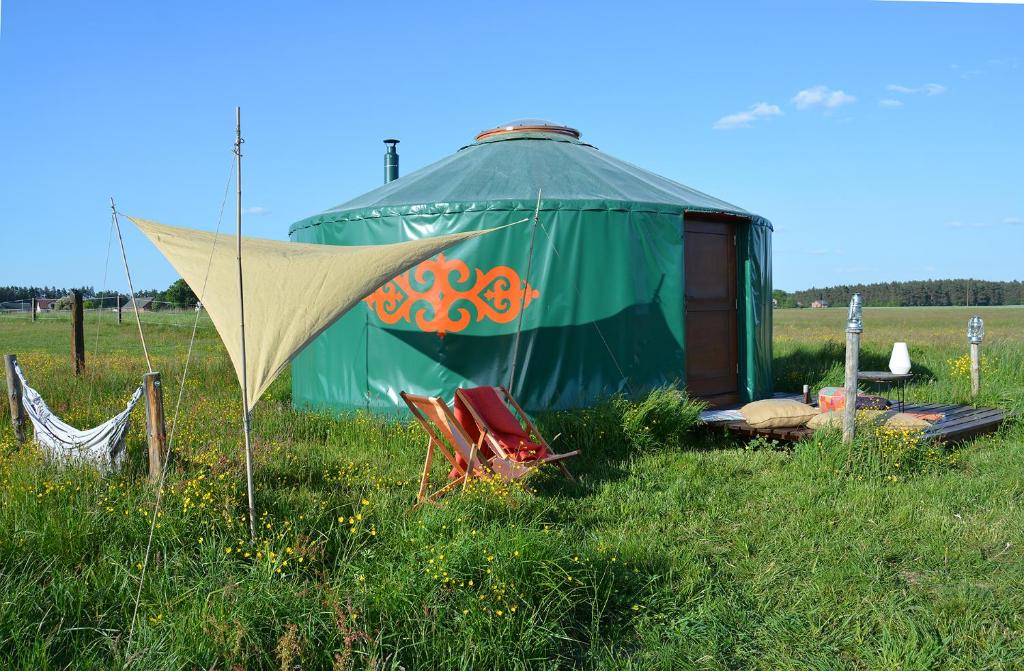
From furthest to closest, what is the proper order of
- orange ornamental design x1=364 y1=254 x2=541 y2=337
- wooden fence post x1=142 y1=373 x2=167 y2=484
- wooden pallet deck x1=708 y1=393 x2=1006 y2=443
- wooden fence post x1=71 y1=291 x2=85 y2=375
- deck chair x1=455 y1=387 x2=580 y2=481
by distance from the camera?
wooden fence post x1=71 y1=291 x2=85 y2=375 → orange ornamental design x1=364 y1=254 x2=541 y2=337 → wooden pallet deck x1=708 y1=393 x2=1006 y2=443 → deck chair x1=455 y1=387 x2=580 y2=481 → wooden fence post x1=142 y1=373 x2=167 y2=484

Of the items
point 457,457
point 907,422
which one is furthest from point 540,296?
point 907,422

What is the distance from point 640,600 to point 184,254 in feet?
10.2

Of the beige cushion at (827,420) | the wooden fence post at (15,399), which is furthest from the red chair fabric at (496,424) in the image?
the wooden fence post at (15,399)

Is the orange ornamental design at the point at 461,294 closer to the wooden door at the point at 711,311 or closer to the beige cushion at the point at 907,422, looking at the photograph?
the wooden door at the point at 711,311

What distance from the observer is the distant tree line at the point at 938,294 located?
59.4 meters

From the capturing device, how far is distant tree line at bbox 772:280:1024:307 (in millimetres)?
59375

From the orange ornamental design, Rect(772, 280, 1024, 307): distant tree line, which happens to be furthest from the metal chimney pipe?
Rect(772, 280, 1024, 307): distant tree line

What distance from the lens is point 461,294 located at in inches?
252

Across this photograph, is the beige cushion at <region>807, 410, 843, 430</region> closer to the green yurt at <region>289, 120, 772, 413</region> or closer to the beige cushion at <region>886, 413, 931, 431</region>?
the beige cushion at <region>886, 413, 931, 431</region>

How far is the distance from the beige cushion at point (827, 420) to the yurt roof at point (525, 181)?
2.07 m

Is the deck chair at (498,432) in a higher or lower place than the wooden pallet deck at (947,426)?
higher

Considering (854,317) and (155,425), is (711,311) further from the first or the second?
(155,425)

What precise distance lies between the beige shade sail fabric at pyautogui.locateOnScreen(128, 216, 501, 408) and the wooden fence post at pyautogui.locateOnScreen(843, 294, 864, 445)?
8.62ft

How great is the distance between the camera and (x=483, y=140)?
27.5ft
